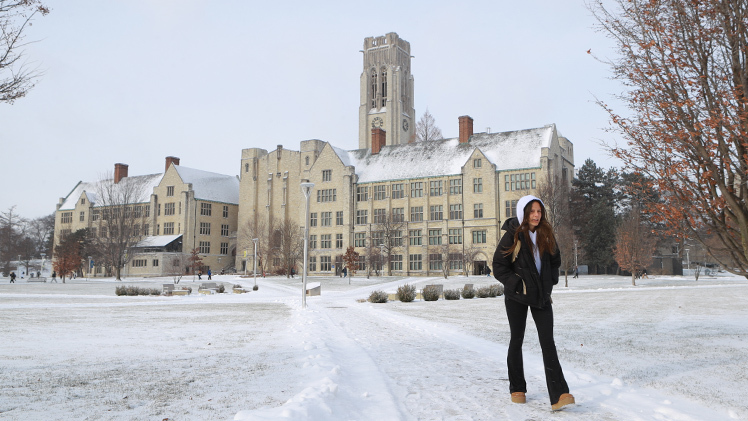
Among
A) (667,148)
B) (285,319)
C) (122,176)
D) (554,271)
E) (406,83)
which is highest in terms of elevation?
(406,83)

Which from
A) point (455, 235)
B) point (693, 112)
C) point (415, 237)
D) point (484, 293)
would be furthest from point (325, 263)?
point (693, 112)

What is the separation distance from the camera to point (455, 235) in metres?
61.3

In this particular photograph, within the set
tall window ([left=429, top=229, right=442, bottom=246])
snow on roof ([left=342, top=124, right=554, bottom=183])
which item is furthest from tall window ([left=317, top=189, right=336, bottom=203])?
tall window ([left=429, top=229, right=442, bottom=246])

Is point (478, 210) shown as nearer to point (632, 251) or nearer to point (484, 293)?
point (632, 251)

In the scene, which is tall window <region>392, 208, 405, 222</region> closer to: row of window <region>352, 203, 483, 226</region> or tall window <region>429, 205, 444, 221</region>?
row of window <region>352, 203, 483, 226</region>

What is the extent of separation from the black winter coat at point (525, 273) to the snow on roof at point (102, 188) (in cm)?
8628

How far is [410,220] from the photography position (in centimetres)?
6462

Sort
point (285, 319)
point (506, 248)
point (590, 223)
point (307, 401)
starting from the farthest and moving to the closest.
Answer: point (590, 223) < point (285, 319) < point (506, 248) < point (307, 401)

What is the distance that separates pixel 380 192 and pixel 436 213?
8123mm

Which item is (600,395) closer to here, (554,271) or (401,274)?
(554,271)

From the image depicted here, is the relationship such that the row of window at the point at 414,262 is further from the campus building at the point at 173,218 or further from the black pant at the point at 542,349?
the black pant at the point at 542,349

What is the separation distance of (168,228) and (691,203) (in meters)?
80.3

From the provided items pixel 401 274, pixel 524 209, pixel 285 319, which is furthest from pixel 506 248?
pixel 401 274

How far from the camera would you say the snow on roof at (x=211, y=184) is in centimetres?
8119
